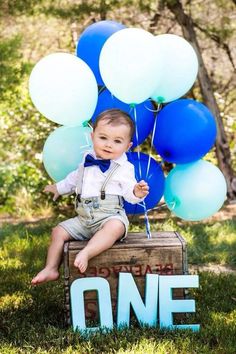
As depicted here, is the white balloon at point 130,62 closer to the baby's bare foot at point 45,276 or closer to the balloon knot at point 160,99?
the balloon knot at point 160,99

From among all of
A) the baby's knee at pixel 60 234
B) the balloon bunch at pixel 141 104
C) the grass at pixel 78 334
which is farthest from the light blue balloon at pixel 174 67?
the grass at pixel 78 334

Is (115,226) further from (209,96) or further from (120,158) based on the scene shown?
(209,96)

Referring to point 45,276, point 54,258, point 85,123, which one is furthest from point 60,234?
point 85,123

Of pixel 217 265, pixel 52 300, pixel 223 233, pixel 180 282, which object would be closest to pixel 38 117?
pixel 223 233

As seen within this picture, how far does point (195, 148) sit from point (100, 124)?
55 cm

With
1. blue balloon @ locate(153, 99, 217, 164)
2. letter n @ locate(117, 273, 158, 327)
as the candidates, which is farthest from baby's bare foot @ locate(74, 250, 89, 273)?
blue balloon @ locate(153, 99, 217, 164)

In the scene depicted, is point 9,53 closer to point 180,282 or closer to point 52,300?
point 52,300

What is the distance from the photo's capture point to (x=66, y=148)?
3.41m

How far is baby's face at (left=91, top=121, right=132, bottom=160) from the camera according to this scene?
309cm

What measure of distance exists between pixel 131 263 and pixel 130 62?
1.02 m

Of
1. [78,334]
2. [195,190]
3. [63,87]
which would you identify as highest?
[63,87]

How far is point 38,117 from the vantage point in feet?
24.5

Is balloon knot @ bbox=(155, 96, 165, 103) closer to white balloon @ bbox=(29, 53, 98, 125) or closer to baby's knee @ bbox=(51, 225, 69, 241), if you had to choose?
white balloon @ bbox=(29, 53, 98, 125)

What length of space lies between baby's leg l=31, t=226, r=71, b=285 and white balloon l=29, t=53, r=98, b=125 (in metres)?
0.62
